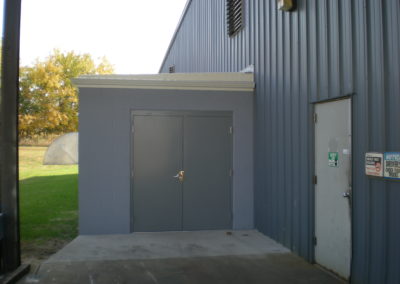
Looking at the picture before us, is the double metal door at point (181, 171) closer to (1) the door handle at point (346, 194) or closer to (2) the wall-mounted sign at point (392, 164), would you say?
(1) the door handle at point (346, 194)

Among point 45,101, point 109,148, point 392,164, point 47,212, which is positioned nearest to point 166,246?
point 109,148

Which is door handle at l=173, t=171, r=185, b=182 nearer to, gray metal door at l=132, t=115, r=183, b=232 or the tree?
gray metal door at l=132, t=115, r=183, b=232

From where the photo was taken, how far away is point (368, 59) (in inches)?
167

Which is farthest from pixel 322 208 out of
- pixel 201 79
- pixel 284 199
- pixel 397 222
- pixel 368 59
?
pixel 201 79

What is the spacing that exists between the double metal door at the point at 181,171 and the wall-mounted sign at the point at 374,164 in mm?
3656

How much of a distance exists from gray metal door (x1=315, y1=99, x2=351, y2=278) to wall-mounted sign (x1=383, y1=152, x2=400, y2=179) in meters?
0.75

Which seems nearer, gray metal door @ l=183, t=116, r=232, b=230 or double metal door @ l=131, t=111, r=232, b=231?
double metal door @ l=131, t=111, r=232, b=231

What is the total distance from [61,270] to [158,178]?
2703 mm

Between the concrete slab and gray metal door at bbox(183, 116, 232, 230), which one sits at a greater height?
gray metal door at bbox(183, 116, 232, 230)

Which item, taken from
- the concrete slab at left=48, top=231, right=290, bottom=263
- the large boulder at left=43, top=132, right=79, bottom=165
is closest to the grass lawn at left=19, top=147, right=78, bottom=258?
the concrete slab at left=48, top=231, right=290, bottom=263

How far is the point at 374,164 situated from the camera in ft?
13.6

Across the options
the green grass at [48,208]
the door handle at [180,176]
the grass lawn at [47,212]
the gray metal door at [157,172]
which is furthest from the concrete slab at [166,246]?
the door handle at [180,176]

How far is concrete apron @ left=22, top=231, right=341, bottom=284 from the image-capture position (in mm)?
4941

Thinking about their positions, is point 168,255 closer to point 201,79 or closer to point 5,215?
point 5,215
